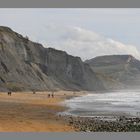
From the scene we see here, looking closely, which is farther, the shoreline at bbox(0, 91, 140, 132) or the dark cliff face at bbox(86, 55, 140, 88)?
the dark cliff face at bbox(86, 55, 140, 88)

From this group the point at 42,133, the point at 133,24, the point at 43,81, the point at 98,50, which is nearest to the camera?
the point at 42,133

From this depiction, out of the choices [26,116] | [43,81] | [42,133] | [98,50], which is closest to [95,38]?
[98,50]

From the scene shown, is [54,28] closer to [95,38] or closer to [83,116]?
[95,38]

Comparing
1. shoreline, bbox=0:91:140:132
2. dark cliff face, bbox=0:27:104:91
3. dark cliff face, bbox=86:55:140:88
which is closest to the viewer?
shoreline, bbox=0:91:140:132

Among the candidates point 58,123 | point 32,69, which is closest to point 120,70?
point 32,69

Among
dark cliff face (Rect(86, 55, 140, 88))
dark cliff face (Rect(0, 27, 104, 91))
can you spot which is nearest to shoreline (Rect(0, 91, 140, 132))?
dark cliff face (Rect(86, 55, 140, 88))

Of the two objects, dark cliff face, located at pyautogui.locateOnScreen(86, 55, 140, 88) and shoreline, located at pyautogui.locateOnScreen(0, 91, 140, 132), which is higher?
dark cliff face, located at pyautogui.locateOnScreen(86, 55, 140, 88)

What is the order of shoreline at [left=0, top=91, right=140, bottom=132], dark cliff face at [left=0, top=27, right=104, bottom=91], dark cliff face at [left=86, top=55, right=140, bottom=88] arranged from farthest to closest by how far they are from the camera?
dark cliff face at [left=0, top=27, right=104, bottom=91], dark cliff face at [left=86, top=55, right=140, bottom=88], shoreline at [left=0, top=91, right=140, bottom=132]

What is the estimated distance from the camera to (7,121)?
15.3m

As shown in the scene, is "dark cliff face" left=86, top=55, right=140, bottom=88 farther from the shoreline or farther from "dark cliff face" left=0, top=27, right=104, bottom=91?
the shoreline

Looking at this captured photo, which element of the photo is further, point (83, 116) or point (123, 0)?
point (83, 116)

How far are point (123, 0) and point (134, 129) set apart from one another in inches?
155

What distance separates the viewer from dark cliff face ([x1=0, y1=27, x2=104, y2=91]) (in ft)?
108

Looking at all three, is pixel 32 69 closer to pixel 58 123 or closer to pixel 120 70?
pixel 120 70
